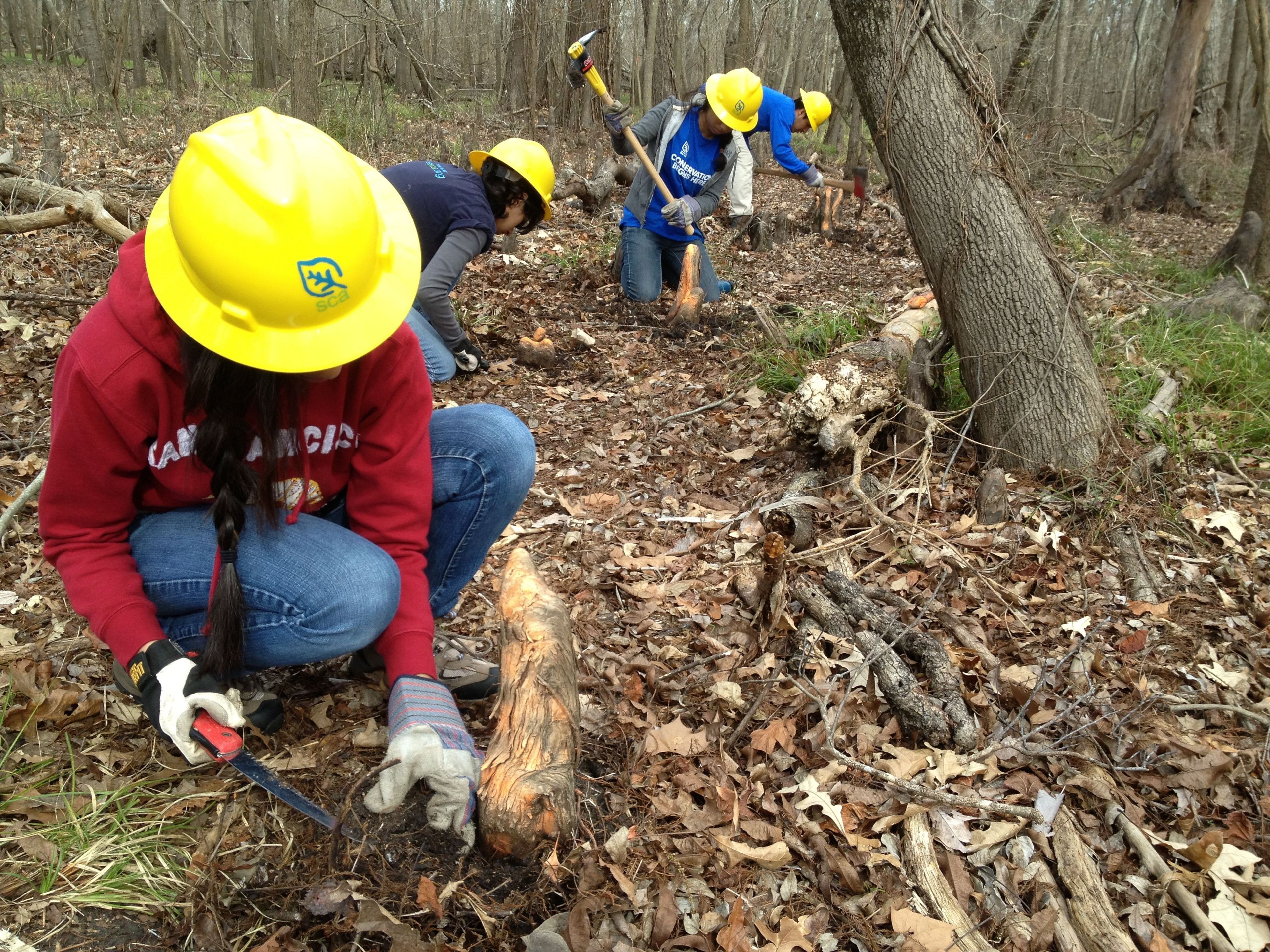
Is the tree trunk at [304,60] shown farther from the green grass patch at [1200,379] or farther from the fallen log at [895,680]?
the fallen log at [895,680]

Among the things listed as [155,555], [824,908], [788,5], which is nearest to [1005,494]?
[824,908]

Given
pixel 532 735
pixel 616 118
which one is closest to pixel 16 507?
pixel 532 735

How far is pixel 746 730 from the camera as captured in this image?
2.10m

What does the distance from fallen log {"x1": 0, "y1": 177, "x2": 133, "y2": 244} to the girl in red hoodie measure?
2.82 metres

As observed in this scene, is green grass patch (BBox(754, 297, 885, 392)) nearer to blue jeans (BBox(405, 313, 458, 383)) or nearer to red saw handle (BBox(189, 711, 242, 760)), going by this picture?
blue jeans (BBox(405, 313, 458, 383))

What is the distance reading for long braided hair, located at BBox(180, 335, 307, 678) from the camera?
1559 millimetres

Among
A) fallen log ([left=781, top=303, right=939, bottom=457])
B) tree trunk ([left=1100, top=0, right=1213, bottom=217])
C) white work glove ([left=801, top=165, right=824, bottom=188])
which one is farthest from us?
tree trunk ([left=1100, top=0, right=1213, bottom=217])

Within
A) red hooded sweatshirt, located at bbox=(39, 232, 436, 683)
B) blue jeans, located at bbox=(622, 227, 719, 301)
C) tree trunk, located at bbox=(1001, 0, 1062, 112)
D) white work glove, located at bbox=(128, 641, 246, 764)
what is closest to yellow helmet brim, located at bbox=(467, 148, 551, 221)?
blue jeans, located at bbox=(622, 227, 719, 301)

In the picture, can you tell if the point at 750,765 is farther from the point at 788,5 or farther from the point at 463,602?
the point at 788,5

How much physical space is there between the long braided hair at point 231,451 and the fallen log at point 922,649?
1631mm

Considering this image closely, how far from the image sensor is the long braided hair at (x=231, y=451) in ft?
5.11

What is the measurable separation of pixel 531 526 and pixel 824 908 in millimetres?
1907

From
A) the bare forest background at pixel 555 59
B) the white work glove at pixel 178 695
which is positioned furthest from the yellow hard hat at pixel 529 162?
the white work glove at pixel 178 695

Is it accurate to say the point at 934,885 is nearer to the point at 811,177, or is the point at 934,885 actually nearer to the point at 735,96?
the point at 735,96
